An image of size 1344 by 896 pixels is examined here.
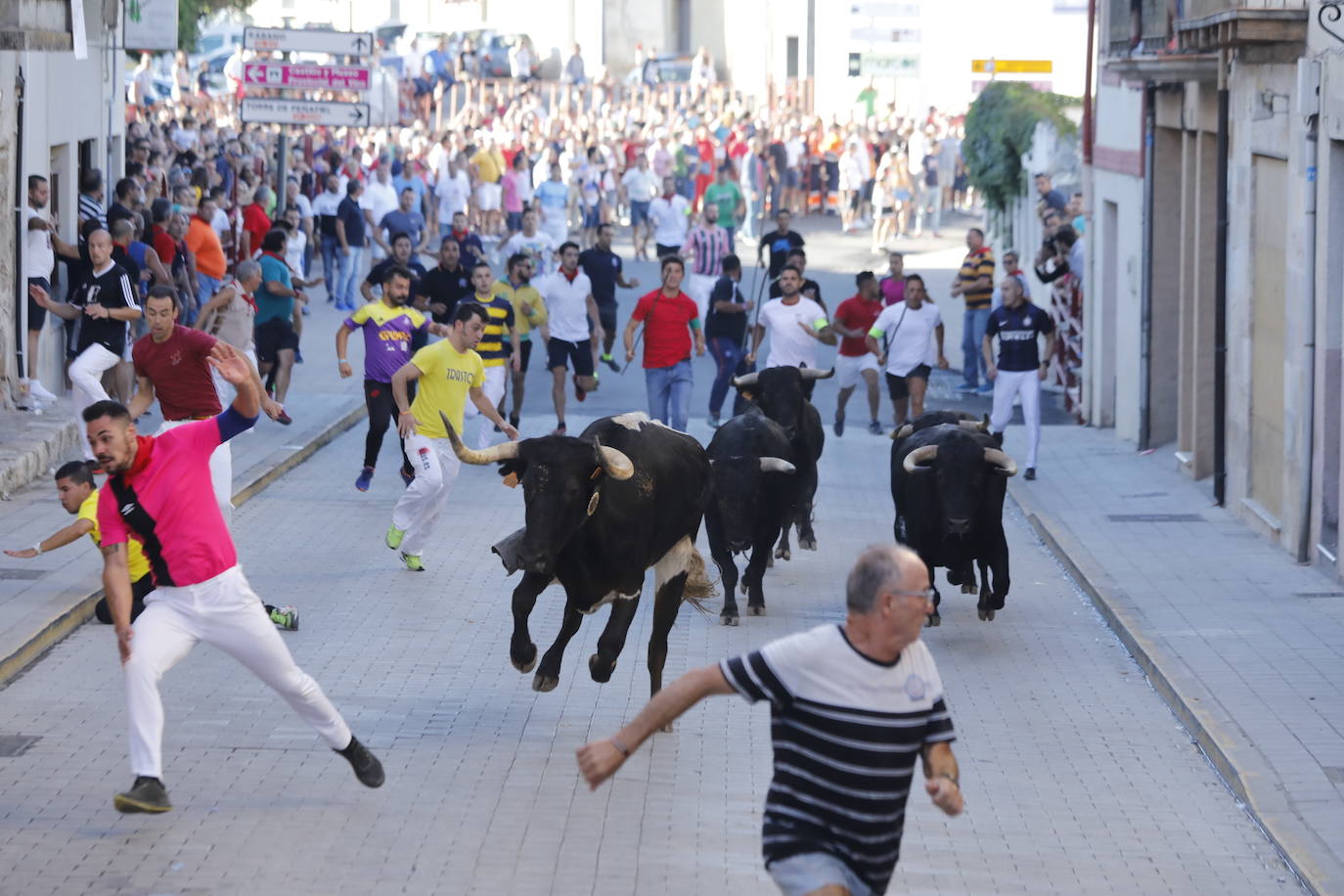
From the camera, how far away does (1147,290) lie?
2134 cm

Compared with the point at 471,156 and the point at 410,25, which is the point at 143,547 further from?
the point at 410,25

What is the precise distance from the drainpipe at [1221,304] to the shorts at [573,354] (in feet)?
20.4

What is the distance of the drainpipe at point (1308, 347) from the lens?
15047 millimetres

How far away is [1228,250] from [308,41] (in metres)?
11.5

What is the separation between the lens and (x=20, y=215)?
18.7 meters

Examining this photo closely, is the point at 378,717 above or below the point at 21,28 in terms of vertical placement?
below

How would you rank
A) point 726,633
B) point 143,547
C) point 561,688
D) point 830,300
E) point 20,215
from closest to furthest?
1. point 143,547
2. point 561,688
3. point 726,633
4. point 20,215
5. point 830,300

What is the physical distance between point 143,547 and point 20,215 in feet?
38.1

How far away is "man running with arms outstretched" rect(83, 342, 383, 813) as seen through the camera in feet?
26.0

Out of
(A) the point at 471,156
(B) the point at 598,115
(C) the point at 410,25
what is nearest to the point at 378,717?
(A) the point at 471,156

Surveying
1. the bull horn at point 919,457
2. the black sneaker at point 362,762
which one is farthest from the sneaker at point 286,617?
the bull horn at point 919,457

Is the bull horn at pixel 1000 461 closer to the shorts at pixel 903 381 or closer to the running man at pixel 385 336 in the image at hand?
the running man at pixel 385 336

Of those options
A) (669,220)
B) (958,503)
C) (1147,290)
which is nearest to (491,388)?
(1147,290)

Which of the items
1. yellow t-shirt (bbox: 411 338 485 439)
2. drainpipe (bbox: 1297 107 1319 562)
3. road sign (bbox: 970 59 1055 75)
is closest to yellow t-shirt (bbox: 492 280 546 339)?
yellow t-shirt (bbox: 411 338 485 439)
